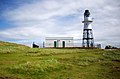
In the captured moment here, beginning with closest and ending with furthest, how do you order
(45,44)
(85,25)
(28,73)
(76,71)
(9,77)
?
(9,77), (28,73), (76,71), (45,44), (85,25)

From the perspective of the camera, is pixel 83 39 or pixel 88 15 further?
pixel 88 15

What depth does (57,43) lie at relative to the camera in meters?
56.8

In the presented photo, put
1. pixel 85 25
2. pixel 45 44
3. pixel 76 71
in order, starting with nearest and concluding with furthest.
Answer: pixel 76 71
pixel 45 44
pixel 85 25

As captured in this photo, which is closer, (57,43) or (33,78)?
(33,78)

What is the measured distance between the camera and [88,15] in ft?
204

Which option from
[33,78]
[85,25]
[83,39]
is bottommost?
[33,78]

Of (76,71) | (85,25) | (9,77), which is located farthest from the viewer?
(85,25)

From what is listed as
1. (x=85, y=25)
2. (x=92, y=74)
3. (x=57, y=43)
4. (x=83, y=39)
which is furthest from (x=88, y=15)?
(x=92, y=74)

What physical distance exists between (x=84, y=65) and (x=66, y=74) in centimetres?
469

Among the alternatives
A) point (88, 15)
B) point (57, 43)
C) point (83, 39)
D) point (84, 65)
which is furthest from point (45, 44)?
point (84, 65)

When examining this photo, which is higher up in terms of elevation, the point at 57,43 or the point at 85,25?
the point at 85,25

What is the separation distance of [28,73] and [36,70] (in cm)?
85

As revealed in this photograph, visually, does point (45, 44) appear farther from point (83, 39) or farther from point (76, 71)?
point (76, 71)

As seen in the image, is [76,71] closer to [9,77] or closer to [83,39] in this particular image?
[9,77]
